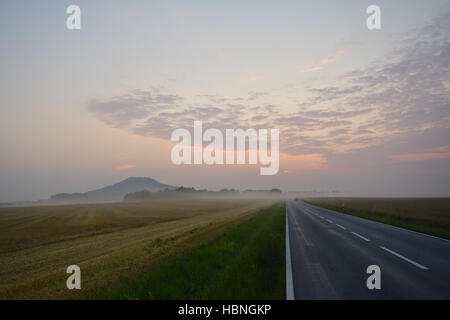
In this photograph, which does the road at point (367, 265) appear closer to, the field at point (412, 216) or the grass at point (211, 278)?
the grass at point (211, 278)

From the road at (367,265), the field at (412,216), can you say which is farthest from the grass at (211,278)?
the field at (412,216)

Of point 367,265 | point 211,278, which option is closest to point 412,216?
point 367,265

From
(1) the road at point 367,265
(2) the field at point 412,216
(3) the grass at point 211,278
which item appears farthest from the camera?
(2) the field at point 412,216

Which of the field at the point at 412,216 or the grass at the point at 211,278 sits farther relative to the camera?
the field at the point at 412,216

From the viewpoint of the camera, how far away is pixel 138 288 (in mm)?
8562

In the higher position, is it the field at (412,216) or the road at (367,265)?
the road at (367,265)

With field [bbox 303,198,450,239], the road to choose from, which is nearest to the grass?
the road

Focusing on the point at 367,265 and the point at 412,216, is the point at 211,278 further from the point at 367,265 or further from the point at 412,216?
the point at 412,216

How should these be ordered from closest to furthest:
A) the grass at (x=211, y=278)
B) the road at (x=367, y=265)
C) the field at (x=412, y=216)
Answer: the road at (x=367, y=265) < the grass at (x=211, y=278) < the field at (x=412, y=216)

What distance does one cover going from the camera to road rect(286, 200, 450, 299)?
714 cm

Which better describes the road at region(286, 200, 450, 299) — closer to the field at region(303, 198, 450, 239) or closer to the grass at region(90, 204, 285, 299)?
the grass at region(90, 204, 285, 299)

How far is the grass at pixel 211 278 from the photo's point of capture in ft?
25.1

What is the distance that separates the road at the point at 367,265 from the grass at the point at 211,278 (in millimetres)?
791

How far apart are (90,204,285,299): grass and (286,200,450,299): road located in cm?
79
